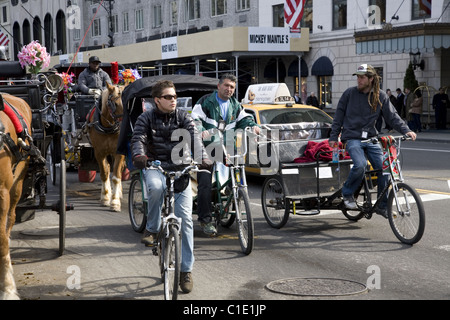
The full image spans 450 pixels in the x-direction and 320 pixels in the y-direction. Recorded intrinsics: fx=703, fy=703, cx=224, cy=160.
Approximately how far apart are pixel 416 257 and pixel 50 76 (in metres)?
5.39

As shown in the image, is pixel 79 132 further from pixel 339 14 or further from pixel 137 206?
pixel 339 14

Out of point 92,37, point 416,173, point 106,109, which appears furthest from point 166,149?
point 92,37

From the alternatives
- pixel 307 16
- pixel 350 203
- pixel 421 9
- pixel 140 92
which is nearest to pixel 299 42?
pixel 307 16

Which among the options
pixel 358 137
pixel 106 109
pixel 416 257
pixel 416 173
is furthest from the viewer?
pixel 416 173

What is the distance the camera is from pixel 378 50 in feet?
101

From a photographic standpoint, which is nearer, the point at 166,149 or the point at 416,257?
the point at 166,149

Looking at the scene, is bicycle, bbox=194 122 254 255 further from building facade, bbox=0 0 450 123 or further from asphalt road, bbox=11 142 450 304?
building facade, bbox=0 0 450 123

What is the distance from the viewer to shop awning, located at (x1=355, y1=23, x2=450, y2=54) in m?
28.2

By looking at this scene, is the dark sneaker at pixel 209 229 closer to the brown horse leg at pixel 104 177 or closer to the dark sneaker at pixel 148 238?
the dark sneaker at pixel 148 238

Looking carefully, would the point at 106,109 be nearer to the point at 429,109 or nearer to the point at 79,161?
the point at 79,161

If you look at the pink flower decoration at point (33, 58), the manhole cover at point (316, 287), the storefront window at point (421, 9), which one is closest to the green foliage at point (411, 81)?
the storefront window at point (421, 9)

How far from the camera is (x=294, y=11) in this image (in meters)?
37.2

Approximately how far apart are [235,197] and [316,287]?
1826 millimetres
